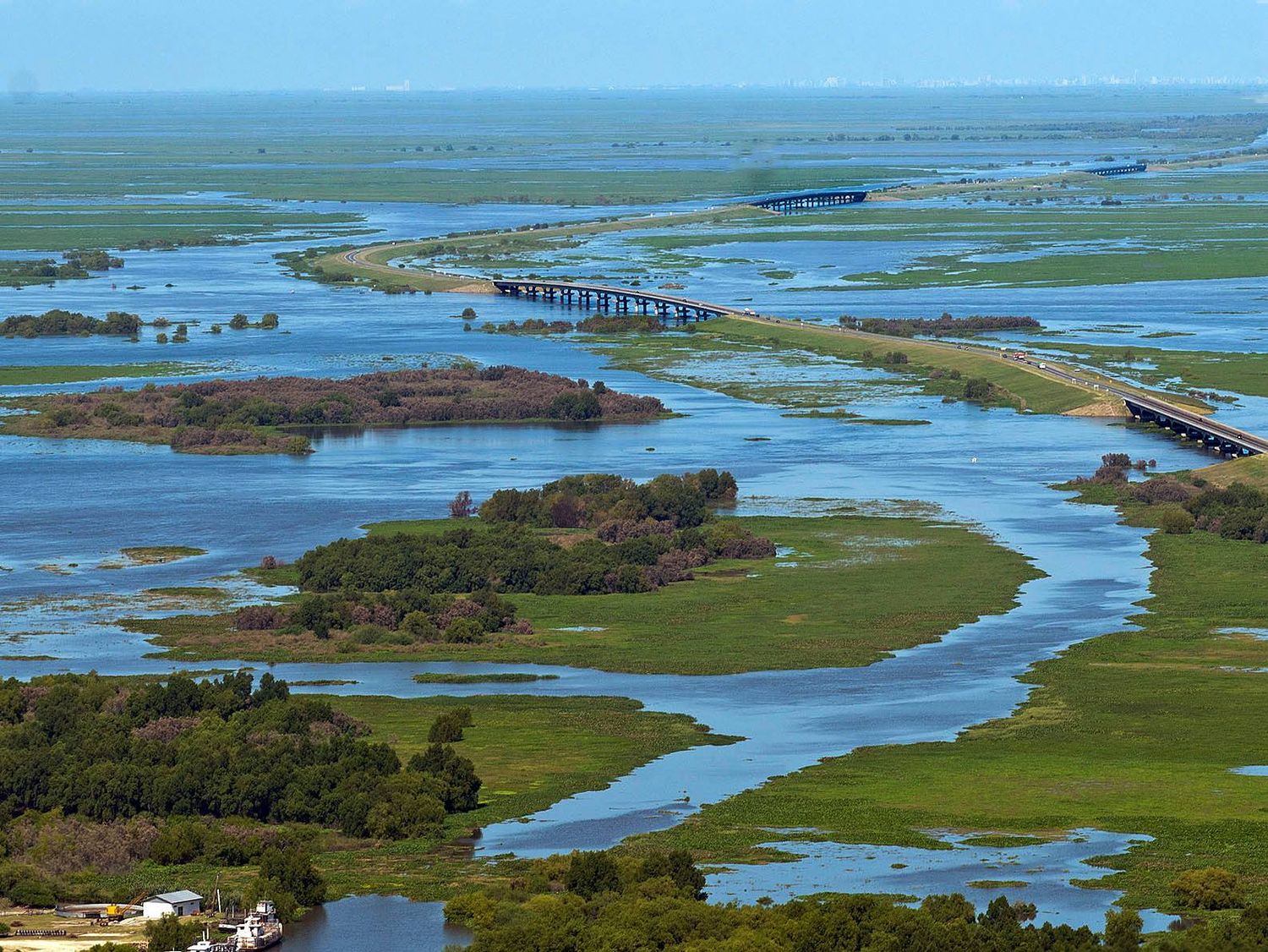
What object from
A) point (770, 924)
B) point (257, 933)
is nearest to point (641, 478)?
point (257, 933)

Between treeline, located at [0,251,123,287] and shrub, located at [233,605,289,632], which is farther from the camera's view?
treeline, located at [0,251,123,287]

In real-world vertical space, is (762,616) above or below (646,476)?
above

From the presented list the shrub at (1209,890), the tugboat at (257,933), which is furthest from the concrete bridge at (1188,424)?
the tugboat at (257,933)

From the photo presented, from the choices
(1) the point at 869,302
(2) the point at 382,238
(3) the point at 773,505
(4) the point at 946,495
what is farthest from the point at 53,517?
(2) the point at 382,238

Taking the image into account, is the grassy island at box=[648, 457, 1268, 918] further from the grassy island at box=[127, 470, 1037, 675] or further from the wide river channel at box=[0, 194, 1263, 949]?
the grassy island at box=[127, 470, 1037, 675]

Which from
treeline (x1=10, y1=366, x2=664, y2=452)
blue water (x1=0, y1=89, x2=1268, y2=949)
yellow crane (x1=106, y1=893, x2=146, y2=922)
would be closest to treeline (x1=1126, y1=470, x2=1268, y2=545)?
blue water (x1=0, y1=89, x2=1268, y2=949)

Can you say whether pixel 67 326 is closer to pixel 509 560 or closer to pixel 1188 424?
pixel 1188 424

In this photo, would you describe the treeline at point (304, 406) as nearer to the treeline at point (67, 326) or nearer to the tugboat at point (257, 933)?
the treeline at point (67, 326)
